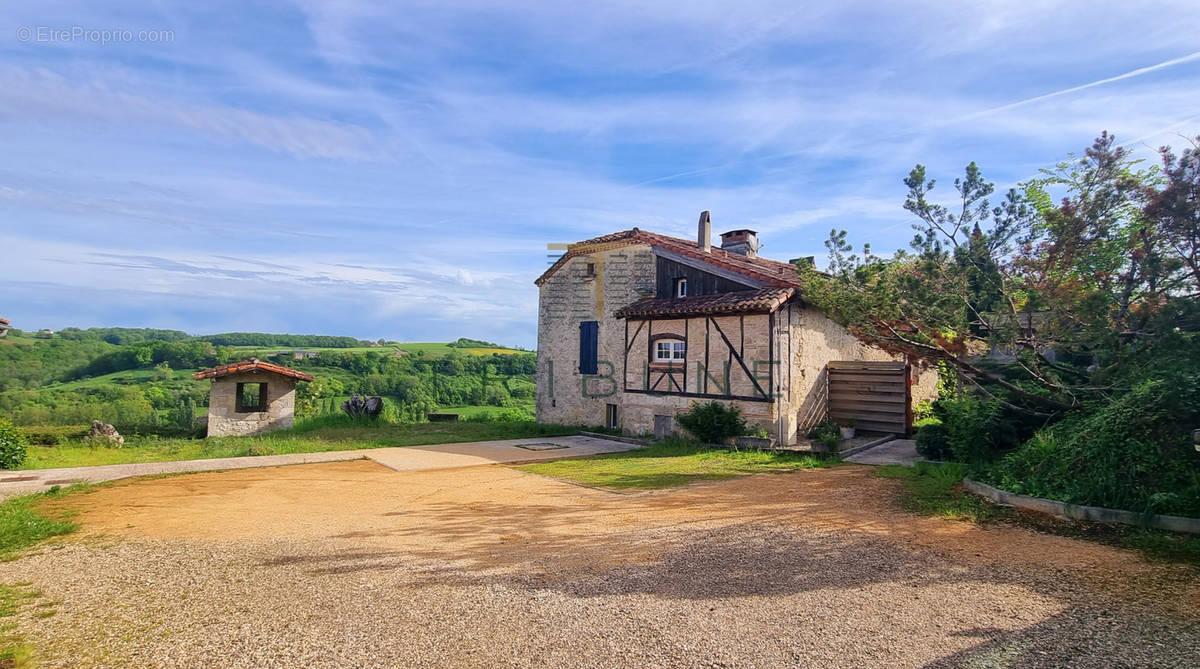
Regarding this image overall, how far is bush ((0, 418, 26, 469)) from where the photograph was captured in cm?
1168

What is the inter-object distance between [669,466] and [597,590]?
6.85m

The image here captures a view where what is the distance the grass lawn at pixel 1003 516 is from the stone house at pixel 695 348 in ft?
13.9

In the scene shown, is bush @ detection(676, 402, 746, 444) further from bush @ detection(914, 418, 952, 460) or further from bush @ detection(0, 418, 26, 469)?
bush @ detection(0, 418, 26, 469)

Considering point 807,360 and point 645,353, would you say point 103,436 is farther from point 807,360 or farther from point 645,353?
point 807,360

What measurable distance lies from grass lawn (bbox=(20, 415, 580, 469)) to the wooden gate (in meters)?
7.28

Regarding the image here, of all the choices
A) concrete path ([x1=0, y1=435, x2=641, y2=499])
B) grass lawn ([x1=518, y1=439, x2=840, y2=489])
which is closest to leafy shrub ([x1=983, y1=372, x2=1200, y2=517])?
grass lawn ([x1=518, y1=439, x2=840, y2=489])

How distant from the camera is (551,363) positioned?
19.5 metres

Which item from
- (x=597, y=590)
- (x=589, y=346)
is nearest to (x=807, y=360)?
(x=589, y=346)

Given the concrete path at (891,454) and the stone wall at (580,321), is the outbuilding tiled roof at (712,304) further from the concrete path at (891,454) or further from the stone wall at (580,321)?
the concrete path at (891,454)

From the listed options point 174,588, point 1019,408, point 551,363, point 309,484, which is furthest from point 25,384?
point 1019,408

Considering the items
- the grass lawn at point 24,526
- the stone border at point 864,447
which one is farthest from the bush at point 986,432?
the grass lawn at point 24,526

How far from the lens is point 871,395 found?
558 inches

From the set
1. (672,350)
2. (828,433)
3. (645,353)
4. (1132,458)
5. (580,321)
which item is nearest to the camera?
(1132,458)

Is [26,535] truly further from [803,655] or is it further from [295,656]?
[803,655]
